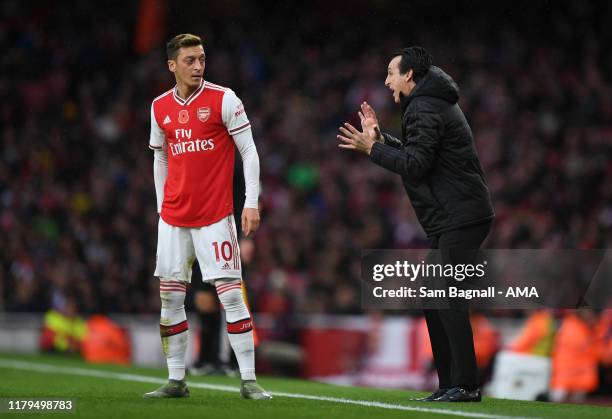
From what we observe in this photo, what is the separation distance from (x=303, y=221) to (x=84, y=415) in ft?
40.1

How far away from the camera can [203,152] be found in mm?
6855

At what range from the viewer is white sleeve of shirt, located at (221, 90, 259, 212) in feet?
22.3

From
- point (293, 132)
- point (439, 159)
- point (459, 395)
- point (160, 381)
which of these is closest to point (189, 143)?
point (439, 159)

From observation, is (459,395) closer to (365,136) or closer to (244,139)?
(365,136)

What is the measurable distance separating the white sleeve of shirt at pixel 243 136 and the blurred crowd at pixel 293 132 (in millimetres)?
8291

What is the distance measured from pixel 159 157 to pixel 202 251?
692 mm

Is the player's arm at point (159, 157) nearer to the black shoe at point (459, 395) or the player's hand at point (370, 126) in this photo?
the player's hand at point (370, 126)

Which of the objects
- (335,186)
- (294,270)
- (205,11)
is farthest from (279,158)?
(205,11)

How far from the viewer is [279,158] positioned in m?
19.7

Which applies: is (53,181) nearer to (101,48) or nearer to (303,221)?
(101,48)

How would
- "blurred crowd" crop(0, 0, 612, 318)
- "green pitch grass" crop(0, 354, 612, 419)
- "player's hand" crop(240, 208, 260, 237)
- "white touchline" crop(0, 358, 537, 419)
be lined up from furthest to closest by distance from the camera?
"blurred crowd" crop(0, 0, 612, 318) < "player's hand" crop(240, 208, 260, 237) < "white touchline" crop(0, 358, 537, 419) < "green pitch grass" crop(0, 354, 612, 419)

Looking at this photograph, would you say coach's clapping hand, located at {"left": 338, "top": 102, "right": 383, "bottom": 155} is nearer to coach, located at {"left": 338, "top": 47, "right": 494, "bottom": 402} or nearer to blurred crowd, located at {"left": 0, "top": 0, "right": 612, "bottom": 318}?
coach, located at {"left": 338, "top": 47, "right": 494, "bottom": 402}

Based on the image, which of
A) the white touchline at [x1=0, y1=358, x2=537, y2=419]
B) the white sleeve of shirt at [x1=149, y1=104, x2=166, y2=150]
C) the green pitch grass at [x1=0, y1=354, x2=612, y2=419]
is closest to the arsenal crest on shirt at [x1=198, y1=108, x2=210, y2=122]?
the white sleeve of shirt at [x1=149, y1=104, x2=166, y2=150]

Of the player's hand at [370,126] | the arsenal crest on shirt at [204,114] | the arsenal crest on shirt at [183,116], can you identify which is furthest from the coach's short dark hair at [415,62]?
the arsenal crest on shirt at [183,116]
